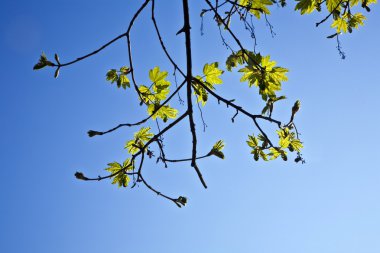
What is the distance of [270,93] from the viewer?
99.7 inches

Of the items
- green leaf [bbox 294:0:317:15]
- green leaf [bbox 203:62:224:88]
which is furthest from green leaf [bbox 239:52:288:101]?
green leaf [bbox 294:0:317:15]

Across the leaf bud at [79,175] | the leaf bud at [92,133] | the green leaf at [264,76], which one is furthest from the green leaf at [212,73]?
the leaf bud at [79,175]

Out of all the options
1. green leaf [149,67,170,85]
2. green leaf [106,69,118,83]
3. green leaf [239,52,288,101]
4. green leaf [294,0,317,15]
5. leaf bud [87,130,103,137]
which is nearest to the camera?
leaf bud [87,130,103,137]

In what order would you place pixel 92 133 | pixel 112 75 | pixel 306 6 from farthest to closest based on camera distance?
pixel 112 75 → pixel 306 6 → pixel 92 133

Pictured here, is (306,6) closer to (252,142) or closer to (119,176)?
(252,142)

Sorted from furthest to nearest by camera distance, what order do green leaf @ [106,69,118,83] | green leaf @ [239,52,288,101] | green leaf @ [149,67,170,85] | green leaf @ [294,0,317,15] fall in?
1. green leaf @ [106,69,118,83]
2. green leaf @ [149,67,170,85]
3. green leaf @ [294,0,317,15]
4. green leaf @ [239,52,288,101]

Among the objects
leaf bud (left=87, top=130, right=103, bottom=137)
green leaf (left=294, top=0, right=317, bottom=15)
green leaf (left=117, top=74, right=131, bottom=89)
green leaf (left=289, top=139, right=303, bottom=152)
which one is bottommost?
leaf bud (left=87, top=130, right=103, bottom=137)

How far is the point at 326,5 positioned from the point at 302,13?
23 cm

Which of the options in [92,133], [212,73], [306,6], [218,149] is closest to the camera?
[92,133]

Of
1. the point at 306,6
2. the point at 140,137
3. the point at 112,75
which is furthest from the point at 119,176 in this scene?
the point at 306,6

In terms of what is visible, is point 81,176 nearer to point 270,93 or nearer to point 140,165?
point 140,165

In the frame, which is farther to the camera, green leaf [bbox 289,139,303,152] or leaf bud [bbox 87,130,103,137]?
green leaf [bbox 289,139,303,152]

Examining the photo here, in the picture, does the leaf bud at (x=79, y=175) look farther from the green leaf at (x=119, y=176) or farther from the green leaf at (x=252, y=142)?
the green leaf at (x=252, y=142)

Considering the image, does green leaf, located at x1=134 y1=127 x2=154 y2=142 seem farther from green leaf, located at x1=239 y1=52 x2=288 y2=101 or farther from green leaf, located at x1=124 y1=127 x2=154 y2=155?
green leaf, located at x1=239 y1=52 x2=288 y2=101
